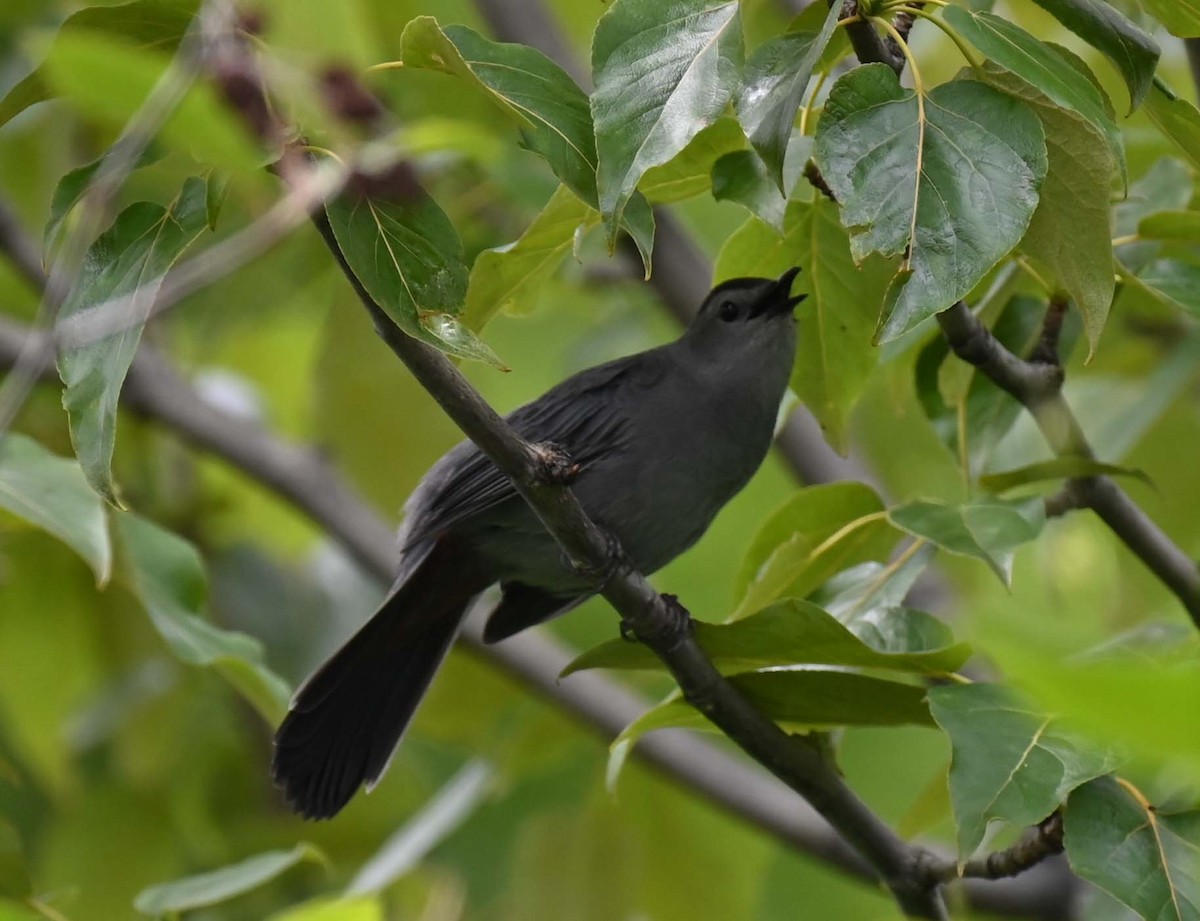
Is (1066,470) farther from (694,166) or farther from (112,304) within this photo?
(112,304)

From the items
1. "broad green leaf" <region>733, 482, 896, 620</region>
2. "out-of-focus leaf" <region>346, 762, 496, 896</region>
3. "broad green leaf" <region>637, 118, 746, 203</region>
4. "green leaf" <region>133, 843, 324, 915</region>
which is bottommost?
"out-of-focus leaf" <region>346, 762, 496, 896</region>

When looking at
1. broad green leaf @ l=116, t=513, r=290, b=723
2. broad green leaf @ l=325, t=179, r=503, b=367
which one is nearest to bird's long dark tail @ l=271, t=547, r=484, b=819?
broad green leaf @ l=116, t=513, r=290, b=723

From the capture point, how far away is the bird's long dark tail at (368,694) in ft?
11.5

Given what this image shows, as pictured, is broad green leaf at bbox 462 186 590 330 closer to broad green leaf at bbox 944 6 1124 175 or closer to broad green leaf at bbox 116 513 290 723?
broad green leaf at bbox 944 6 1124 175

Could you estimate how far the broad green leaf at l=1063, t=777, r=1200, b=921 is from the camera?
6.82 ft

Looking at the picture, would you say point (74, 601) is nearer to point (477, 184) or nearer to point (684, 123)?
point (477, 184)

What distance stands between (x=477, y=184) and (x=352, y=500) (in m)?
1.24

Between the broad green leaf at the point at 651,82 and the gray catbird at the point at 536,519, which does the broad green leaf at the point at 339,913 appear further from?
the gray catbird at the point at 536,519

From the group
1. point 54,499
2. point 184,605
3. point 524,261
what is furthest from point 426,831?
point 524,261

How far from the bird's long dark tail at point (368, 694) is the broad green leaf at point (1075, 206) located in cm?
184

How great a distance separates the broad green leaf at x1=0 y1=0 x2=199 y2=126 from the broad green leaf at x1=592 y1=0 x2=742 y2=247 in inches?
23.6

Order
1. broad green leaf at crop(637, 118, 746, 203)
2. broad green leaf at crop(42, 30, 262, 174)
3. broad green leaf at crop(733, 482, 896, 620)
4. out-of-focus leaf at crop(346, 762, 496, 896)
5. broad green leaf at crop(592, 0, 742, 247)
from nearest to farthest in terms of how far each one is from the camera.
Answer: broad green leaf at crop(42, 30, 262, 174) → broad green leaf at crop(592, 0, 742, 247) → broad green leaf at crop(637, 118, 746, 203) → broad green leaf at crop(733, 482, 896, 620) → out-of-focus leaf at crop(346, 762, 496, 896)

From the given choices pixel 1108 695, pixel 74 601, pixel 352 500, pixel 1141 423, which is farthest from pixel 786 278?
pixel 74 601

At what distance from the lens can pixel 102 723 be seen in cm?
502
